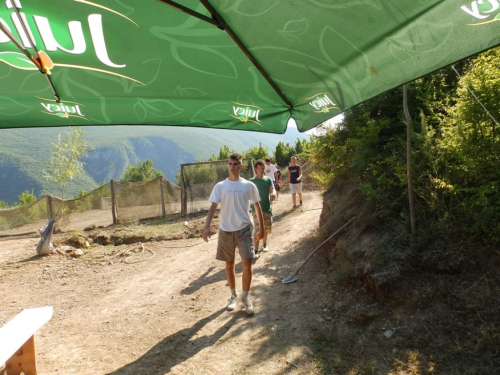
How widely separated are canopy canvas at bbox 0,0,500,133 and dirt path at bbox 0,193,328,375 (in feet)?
8.68

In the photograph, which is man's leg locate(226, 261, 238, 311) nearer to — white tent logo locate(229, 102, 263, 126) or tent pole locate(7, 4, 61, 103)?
white tent logo locate(229, 102, 263, 126)

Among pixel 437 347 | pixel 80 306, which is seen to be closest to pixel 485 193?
pixel 437 347

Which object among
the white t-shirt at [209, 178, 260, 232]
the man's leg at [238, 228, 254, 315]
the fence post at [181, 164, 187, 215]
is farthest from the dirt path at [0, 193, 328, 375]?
the fence post at [181, 164, 187, 215]

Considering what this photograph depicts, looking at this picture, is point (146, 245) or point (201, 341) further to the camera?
point (146, 245)

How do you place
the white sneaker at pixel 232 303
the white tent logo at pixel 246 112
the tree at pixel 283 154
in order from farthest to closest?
the tree at pixel 283 154 → the white sneaker at pixel 232 303 → the white tent logo at pixel 246 112

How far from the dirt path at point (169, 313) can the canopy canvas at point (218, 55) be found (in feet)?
8.68

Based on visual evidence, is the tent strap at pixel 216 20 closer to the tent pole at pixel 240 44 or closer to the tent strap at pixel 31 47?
the tent pole at pixel 240 44

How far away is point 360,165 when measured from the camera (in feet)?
19.5

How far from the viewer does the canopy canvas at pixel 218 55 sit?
1.56 metres

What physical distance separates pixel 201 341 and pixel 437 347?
105 inches

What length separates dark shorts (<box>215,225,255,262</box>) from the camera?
4.41 meters

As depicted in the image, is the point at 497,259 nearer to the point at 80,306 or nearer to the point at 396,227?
the point at 396,227

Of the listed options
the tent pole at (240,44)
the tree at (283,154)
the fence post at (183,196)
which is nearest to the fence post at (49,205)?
the fence post at (183,196)

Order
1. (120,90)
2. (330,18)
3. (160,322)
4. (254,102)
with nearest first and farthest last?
1. (330,18)
2. (120,90)
3. (254,102)
4. (160,322)
